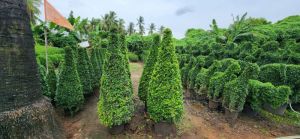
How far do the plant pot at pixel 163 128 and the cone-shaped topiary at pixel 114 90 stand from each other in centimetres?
73

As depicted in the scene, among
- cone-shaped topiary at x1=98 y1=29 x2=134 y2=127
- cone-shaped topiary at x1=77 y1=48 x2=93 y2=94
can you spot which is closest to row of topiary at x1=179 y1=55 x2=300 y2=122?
cone-shaped topiary at x1=98 y1=29 x2=134 y2=127

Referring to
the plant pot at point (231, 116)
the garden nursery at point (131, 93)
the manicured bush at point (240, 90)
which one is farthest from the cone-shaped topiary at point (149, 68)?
the plant pot at point (231, 116)

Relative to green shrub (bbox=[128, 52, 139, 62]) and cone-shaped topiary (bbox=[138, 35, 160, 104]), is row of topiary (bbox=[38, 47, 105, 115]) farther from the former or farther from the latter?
green shrub (bbox=[128, 52, 139, 62])

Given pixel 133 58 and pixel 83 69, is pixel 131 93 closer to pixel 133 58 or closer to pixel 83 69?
pixel 83 69

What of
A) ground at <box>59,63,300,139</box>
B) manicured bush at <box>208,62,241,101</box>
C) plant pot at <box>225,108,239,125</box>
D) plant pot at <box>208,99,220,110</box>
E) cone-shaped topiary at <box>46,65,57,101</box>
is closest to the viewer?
ground at <box>59,63,300,139</box>

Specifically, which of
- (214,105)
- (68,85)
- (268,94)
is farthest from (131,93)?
(268,94)

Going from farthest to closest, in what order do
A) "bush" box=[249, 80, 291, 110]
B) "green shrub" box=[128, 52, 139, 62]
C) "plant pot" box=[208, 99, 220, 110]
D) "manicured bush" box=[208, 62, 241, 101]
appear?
"green shrub" box=[128, 52, 139, 62] → "plant pot" box=[208, 99, 220, 110] → "manicured bush" box=[208, 62, 241, 101] → "bush" box=[249, 80, 291, 110]

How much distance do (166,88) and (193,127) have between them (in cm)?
172

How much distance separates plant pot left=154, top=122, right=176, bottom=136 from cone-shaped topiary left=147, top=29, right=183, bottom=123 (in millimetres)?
126

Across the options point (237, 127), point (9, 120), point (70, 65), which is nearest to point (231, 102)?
point (237, 127)

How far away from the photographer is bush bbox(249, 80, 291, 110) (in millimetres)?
5828

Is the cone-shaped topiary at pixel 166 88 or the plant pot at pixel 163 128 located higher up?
the cone-shaped topiary at pixel 166 88

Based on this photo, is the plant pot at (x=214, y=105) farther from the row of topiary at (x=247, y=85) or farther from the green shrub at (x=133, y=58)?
the green shrub at (x=133, y=58)

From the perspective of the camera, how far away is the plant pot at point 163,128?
16.0 feet
